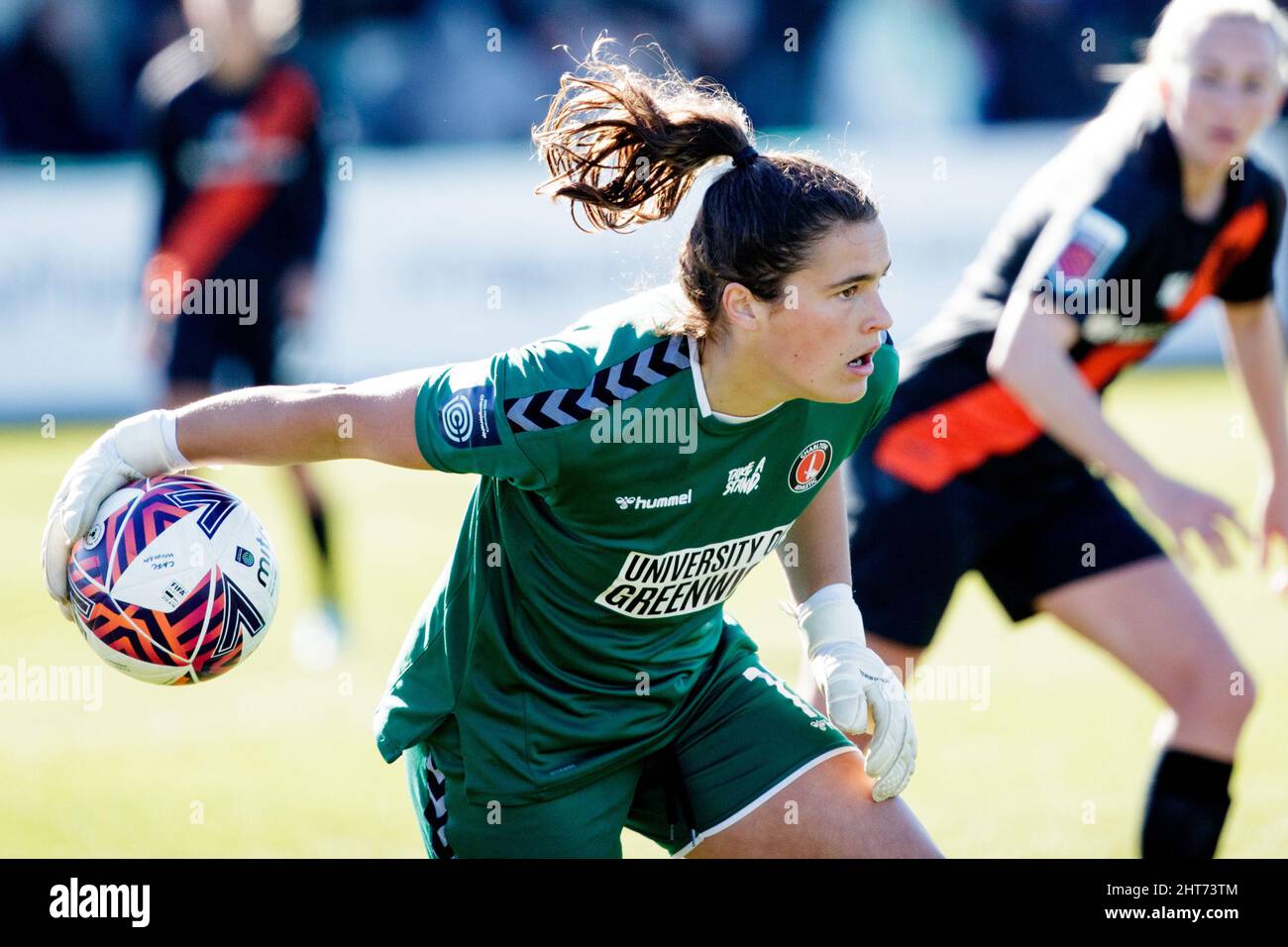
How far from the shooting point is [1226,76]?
3.89 meters

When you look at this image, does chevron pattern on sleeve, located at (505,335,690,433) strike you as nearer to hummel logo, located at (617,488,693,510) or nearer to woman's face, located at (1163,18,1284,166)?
hummel logo, located at (617,488,693,510)

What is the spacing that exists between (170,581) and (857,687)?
4.68ft

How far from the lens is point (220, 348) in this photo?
716 cm

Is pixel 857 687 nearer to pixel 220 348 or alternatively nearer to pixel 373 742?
pixel 373 742

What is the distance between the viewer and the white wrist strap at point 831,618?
3428mm

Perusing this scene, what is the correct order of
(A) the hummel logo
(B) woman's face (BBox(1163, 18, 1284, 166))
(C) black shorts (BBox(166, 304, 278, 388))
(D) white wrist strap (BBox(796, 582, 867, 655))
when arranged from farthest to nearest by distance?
(C) black shorts (BBox(166, 304, 278, 388))
(B) woman's face (BBox(1163, 18, 1284, 166))
(D) white wrist strap (BBox(796, 582, 867, 655))
(A) the hummel logo

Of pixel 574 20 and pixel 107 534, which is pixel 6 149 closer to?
pixel 574 20

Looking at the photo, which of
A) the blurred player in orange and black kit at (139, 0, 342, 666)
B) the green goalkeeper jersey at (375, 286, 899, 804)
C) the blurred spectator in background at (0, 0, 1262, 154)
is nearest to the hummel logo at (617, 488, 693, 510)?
the green goalkeeper jersey at (375, 286, 899, 804)

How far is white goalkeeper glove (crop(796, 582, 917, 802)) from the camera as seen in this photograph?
3.21m

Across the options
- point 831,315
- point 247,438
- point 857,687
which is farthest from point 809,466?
point 247,438

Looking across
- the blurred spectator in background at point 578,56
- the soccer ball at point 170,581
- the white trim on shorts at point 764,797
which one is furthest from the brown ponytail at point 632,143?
the blurred spectator in background at point 578,56

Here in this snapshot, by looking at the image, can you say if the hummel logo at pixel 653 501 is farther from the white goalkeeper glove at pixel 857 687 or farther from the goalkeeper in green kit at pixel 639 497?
the white goalkeeper glove at pixel 857 687

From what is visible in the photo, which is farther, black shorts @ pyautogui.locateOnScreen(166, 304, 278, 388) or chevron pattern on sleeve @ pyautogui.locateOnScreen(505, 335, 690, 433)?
black shorts @ pyautogui.locateOnScreen(166, 304, 278, 388)

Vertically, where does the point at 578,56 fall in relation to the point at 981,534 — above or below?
above
